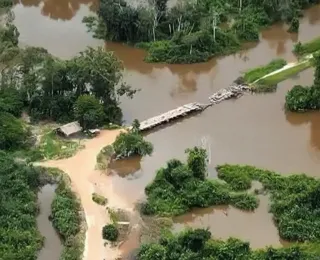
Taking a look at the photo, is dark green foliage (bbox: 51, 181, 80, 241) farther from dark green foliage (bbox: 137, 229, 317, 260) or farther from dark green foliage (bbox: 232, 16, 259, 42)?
dark green foliage (bbox: 232, 16, 259, 42)

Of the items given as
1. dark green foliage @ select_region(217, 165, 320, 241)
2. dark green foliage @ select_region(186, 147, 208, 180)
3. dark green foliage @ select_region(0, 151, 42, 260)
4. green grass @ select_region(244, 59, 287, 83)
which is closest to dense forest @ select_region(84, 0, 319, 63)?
green grass @ select_region(244, 59, 287, 83)

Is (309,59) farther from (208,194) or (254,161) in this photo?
(208,194)

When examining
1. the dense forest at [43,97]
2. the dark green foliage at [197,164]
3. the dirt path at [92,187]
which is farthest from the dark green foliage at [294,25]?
the dark green foliage at [197,164]

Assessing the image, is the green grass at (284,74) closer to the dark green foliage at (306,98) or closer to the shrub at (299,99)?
the shrub at (299,99)

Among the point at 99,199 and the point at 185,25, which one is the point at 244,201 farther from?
the point at 185,25

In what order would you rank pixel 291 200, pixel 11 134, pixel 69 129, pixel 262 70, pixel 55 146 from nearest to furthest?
pixel 291 200
pixel 11 134
pixel 55 146
pixel 69 129
pixel 262 70

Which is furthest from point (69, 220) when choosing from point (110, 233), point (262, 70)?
point (262, 70)
